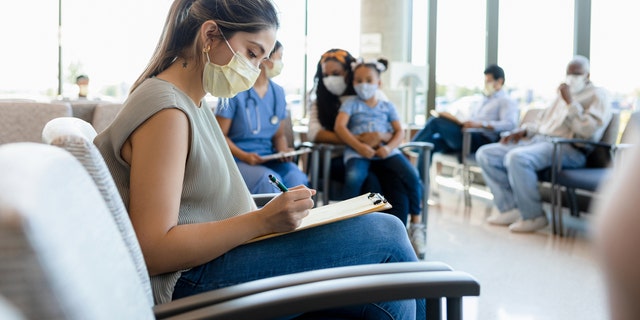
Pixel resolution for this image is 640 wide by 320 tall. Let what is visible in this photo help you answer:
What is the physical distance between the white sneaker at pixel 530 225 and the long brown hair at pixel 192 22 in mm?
3706

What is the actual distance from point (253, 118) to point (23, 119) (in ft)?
4.21

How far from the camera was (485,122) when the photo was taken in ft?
19.3

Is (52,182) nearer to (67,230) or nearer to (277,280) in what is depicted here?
(67,230)

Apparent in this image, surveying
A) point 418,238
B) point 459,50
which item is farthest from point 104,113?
point 459,50

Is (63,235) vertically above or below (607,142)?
above

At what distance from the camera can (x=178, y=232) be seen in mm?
1296

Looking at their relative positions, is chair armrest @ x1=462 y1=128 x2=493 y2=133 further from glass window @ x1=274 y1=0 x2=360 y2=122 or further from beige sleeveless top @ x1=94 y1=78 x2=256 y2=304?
beige sleeveless top @ x1=94 y1=78 x2=256 y2=304

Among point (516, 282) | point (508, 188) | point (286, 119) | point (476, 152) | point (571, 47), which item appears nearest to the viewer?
point (516, 282)

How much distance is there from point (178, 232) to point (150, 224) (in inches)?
2.3

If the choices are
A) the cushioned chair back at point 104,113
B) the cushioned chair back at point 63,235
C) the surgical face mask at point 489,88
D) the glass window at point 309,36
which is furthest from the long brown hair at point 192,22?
the glass window at point 309,36

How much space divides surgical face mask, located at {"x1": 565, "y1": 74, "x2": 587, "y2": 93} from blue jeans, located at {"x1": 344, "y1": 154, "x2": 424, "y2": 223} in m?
1.76

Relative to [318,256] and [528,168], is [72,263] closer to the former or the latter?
[318,256]

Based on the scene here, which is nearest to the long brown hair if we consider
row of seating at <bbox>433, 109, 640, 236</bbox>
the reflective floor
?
the reflective floor

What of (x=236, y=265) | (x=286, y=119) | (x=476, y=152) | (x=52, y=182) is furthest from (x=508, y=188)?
(x=52, y=182)
